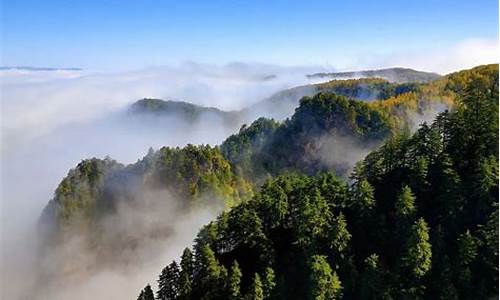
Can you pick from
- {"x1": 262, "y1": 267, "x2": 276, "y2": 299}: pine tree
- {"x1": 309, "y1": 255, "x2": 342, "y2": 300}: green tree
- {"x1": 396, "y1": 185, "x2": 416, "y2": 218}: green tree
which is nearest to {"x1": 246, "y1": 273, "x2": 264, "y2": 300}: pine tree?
{"x1": 262, "y1": 267, "x2": 276, "y2": 299}: pine tree

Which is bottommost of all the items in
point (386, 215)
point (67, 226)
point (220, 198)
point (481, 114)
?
point (67, 226)

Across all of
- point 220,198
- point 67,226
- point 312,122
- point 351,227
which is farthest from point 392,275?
point 312,122

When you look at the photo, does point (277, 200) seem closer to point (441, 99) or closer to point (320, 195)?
point (320, 195)

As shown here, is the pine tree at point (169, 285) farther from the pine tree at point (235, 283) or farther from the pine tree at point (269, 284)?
the pine tree at point (269, 284)

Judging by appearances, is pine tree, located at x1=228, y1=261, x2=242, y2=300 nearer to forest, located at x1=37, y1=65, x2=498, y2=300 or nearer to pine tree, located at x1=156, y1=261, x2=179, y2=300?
forest, located at x1=37, y1=65, x2=498, y2=300

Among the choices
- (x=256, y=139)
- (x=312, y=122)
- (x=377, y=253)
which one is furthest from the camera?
(x=256, y=139)

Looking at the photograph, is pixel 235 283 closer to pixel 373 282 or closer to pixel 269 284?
pixel 269 284

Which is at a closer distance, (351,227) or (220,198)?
(351,227)

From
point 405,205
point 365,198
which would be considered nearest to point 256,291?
point 365,198
